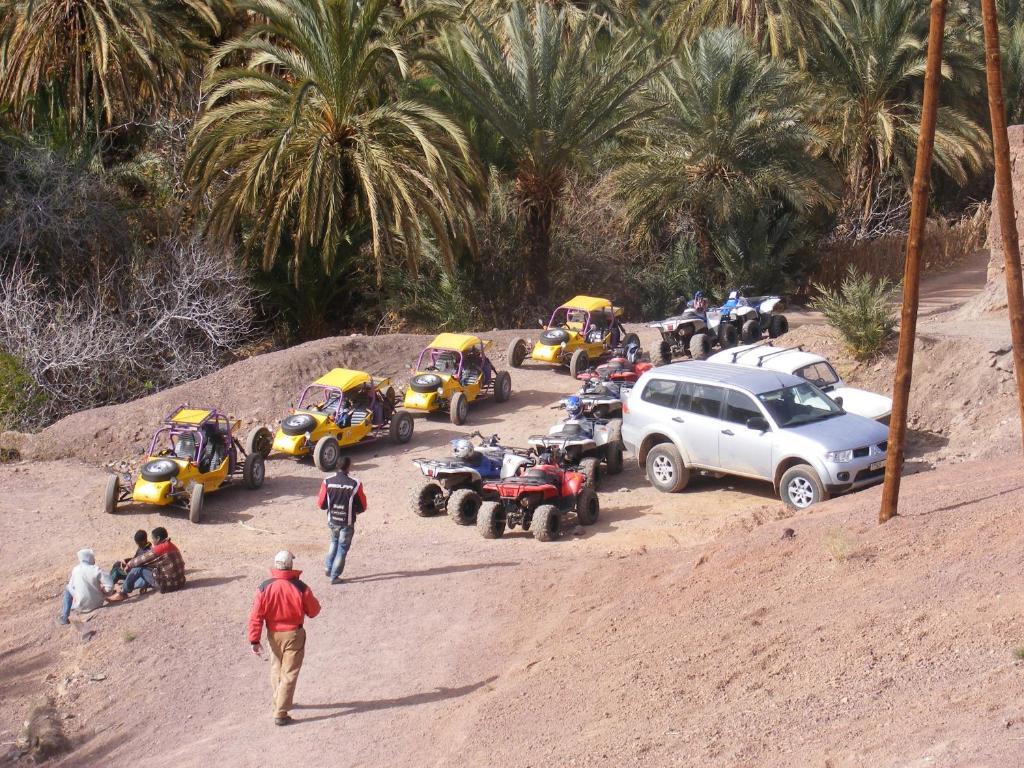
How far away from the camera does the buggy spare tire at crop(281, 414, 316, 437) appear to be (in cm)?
1720

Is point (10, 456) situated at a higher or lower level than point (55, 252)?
lower

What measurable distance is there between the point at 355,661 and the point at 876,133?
91.2ft

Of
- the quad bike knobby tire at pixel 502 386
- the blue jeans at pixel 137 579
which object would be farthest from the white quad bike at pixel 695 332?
the blue jeans at pixel 137 579

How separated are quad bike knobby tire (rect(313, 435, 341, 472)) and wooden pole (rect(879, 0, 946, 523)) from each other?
8569 millimetres

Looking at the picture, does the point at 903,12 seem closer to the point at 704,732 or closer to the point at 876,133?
the point at 876,133

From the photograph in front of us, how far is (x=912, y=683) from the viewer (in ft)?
24.7

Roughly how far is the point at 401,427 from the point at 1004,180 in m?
9.90

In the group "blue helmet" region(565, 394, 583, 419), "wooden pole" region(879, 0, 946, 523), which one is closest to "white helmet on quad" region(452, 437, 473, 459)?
"blue helmet" region(565, 394, 583, 419)

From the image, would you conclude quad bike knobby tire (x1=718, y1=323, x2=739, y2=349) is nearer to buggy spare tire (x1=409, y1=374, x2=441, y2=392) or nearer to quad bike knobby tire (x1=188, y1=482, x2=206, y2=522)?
buggy spare tire (x1=409, y1=374, x2=441, y2=392)

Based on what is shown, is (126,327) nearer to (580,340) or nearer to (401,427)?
(401,427)

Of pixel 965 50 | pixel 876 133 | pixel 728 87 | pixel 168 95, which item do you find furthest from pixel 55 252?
pixel 965 50

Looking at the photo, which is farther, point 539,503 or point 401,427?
point 401,427

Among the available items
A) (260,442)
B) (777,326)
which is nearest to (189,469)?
(260,442)

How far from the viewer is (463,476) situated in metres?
14.7
